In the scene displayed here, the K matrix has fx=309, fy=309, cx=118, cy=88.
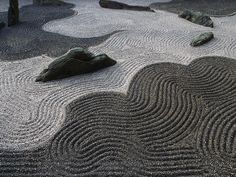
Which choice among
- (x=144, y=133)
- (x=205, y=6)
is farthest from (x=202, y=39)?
(x=205, y=6)

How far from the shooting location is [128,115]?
6484mm

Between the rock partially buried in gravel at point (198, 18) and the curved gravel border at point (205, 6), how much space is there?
4.94 ft

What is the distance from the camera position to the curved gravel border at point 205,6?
49.3 feet

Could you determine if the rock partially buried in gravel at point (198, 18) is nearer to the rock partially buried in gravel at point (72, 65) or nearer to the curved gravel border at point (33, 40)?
the curved gravel border at point (33, 40)

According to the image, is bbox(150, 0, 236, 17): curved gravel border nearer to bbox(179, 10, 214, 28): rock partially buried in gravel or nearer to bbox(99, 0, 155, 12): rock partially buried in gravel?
bbox(99, 0, 155, 12): rock partially buried in gravel

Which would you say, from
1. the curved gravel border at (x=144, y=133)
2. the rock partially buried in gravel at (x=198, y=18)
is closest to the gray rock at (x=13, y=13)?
the curved gravel border at (x=144, y=133)

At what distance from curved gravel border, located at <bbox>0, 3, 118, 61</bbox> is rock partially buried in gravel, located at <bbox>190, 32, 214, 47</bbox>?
3193mm

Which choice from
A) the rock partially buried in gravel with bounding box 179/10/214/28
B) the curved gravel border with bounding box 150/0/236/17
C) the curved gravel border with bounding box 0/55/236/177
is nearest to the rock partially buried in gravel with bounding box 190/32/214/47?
the rock partially buried in gravel with bounding box 179/10/214/28

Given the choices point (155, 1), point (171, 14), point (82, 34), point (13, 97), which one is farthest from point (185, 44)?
point (155, 1)

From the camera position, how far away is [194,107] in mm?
6727

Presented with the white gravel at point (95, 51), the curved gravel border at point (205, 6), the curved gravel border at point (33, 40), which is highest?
the curved gravel border at point (205, 6)

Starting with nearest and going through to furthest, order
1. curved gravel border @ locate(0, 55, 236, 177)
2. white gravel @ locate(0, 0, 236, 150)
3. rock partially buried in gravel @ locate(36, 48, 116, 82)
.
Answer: curved gravel border @ locate(0, 55, 236, 177)
white gravel @ locate(0, 0, 236, 150)
rock partially buried in gravel @ locate(36, 48, 116, 82)

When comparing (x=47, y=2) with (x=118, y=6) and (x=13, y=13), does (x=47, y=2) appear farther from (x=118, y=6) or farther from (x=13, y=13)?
(x=13, y=13)

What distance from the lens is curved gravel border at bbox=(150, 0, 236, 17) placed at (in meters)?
15.0
